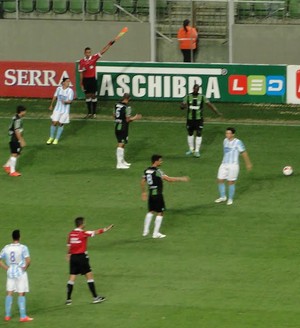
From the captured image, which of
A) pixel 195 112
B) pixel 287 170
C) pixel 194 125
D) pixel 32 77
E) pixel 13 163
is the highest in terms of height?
pixel 32 77

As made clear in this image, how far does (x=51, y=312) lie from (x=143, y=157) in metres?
11.7

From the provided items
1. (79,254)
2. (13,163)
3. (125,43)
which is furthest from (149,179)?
(125,43)

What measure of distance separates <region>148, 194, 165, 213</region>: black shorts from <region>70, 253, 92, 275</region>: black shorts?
417cm

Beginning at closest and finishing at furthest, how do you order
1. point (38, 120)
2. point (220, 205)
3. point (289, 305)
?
1. point (289, 305)
2. point (220, 205)
3. point (38, 120)

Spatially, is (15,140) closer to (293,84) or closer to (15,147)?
(15,147)

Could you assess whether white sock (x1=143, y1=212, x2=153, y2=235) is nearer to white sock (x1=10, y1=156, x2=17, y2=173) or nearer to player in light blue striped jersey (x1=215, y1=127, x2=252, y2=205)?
player in light blue striped jersey (x1=215, y1=127, x2=252, y2=205)

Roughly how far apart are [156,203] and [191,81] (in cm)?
1196

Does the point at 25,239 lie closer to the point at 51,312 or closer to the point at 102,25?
the point at 51,312

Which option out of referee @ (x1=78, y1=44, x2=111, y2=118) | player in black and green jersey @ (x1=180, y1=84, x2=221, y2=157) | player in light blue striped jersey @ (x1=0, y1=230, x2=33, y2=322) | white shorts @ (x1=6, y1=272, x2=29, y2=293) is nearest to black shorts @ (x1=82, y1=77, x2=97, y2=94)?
referee @ (x1=78, y1=44, x2=111, y2=118)

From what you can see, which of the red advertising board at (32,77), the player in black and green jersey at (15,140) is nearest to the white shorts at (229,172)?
the player in black and green jersey at (15,140)

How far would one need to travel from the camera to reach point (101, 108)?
131 ft

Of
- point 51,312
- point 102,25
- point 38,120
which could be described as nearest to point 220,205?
point 51,312

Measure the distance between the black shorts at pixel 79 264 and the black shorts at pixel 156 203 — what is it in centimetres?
417

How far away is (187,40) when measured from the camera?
41.5m
